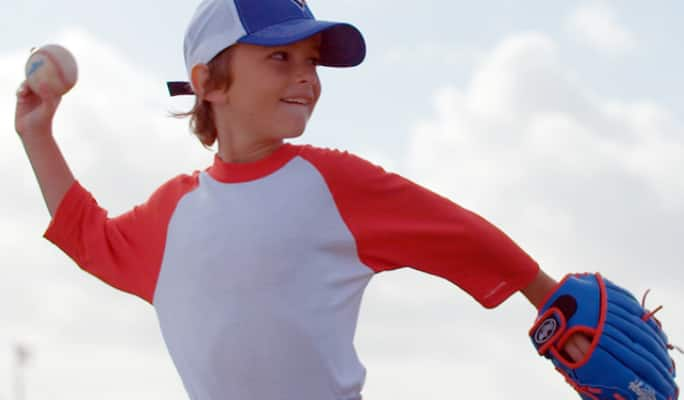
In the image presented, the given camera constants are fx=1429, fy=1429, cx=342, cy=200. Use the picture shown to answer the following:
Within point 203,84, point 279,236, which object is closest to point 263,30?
point 203,84

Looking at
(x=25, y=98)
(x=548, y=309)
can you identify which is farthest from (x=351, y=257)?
(x=25, y=98)

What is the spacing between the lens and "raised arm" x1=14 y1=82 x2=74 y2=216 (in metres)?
6.25

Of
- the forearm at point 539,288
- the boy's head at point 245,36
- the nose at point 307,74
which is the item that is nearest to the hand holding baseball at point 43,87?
the boy's head at point 245,36

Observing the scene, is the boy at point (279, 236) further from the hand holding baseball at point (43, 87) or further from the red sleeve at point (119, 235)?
the hand holding baseball at point (43, 87)

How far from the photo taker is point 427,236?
5.60 metres

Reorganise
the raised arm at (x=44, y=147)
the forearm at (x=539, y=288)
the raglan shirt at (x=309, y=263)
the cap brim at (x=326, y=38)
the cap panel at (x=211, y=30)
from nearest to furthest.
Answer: the raglan shirt at (x=309, y=263) < the forearm at (x=539, y=288) < the cap brim at (x=326, y=38) < the cap panel at (x=211, y=30) < the raised arm at (x=44, y=147)

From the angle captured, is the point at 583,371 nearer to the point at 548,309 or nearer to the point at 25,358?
the point at 548,309

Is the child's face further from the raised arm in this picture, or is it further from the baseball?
the raised arm

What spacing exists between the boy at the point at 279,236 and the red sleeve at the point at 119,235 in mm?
14

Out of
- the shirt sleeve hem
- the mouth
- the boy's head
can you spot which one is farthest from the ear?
the shirt sleeve hem

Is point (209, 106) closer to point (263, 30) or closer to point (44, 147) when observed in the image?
point (263, 30)

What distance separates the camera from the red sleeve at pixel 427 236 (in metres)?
5.60

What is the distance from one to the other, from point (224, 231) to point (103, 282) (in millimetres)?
855

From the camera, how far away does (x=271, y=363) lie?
558 centimetres
